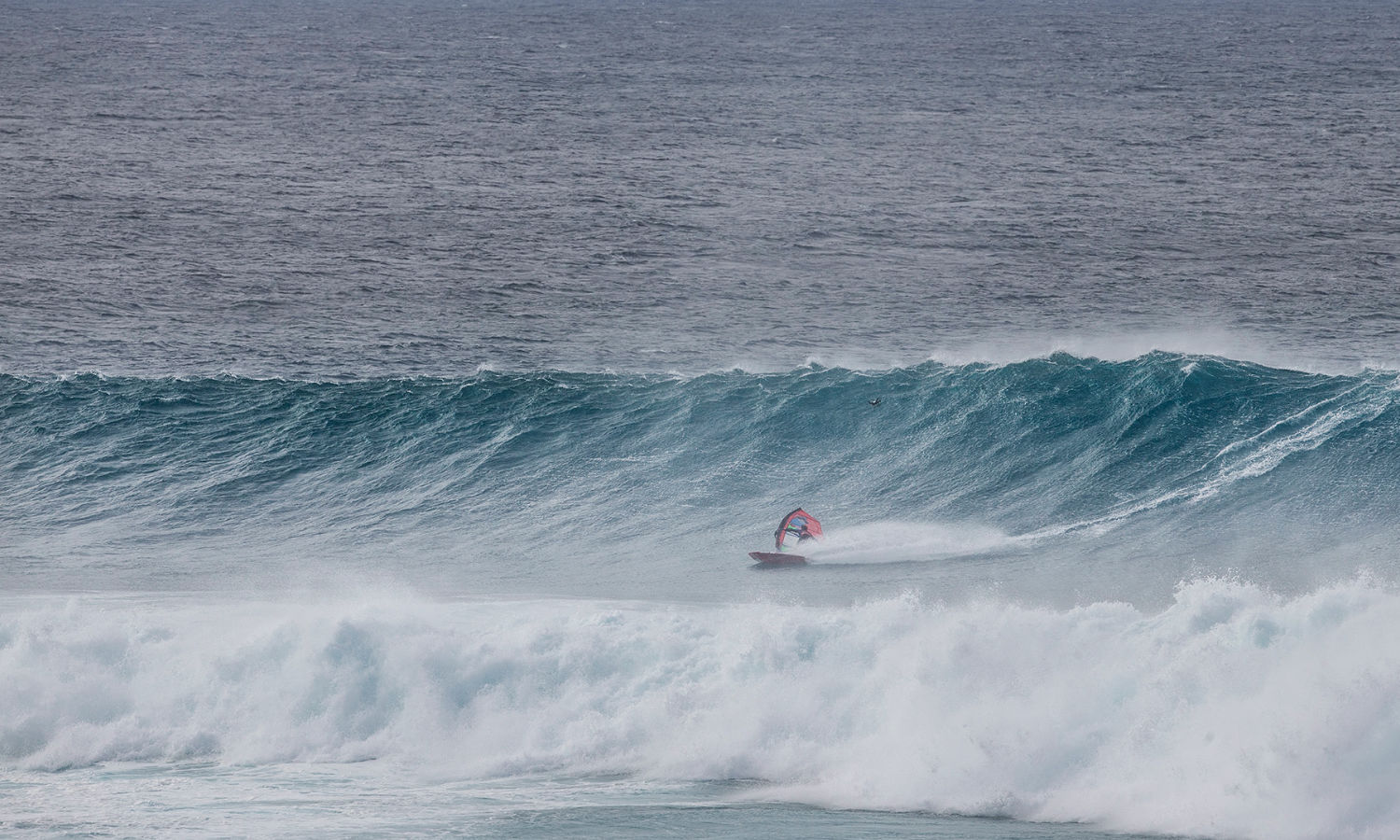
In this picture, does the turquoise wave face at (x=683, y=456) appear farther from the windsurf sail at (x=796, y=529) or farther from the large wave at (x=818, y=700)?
the large wave at (x=818, y=700)

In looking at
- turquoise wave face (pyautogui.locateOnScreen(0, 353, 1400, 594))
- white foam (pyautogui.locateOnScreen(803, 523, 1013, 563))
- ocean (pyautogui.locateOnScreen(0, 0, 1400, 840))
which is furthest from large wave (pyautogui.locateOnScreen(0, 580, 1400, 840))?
turquoise wave face (pyautogui.locateOnScreen(0, 353, 1400, 594))

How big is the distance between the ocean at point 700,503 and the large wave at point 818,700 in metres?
0.06

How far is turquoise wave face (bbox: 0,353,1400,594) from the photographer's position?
23812 millimetres

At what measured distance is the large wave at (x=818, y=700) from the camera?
15328 millimetres

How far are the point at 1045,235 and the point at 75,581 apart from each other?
1393 inches

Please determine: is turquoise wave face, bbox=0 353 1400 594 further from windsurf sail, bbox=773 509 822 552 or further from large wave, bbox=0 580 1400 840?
large wave, bbox=0 580 1400 840

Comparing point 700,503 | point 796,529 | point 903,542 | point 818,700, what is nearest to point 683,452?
point 700,503

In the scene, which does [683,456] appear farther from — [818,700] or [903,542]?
[818,700]

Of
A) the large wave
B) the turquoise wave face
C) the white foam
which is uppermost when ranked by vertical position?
the turquoise wave face

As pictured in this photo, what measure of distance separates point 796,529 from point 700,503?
2687mm

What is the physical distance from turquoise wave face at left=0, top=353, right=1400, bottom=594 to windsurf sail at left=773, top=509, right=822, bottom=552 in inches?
30.8

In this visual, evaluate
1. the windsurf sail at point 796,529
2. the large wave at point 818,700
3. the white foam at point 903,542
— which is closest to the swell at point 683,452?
the white foam at point 903,542

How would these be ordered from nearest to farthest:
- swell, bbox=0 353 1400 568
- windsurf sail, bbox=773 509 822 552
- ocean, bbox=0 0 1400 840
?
ocean, bbox=0 0 1400 840 → windsurf sail, bbox=773 509 822 552 → swell, bbox=0 353 1400 568

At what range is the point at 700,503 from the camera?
81.6 ft
